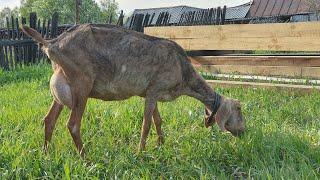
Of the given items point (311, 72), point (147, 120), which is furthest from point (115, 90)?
point (311, 72)

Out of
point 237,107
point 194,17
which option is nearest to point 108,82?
point 237,107

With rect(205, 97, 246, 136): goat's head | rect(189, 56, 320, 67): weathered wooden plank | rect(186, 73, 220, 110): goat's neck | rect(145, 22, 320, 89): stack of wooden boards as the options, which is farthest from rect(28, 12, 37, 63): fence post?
rect(205, 97, 246, 136): goat's head

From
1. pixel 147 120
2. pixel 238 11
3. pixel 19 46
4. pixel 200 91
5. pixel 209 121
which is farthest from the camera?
pixel 238 11

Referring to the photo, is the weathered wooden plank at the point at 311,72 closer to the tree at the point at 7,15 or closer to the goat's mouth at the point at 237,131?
the goat's mouth at the point at 237,131

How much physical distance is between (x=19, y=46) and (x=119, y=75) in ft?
30.1

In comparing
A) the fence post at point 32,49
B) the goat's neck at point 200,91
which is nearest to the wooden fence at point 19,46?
the fence post at point 32,49

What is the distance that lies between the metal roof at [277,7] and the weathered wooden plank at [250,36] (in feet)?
57.3

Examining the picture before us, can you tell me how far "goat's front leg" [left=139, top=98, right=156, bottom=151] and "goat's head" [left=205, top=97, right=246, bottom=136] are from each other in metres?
0.77

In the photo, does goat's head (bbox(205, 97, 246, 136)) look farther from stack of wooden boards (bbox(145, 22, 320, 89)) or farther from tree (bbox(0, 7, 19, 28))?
tree (bbox(0, 7, 19, 28))

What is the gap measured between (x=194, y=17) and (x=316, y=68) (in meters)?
11.6

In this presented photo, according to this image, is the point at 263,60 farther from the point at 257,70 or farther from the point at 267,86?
the point at 267,86

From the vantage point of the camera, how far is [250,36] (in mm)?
9680

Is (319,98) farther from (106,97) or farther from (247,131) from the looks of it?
(106,97)

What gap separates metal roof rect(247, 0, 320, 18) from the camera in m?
27.6
